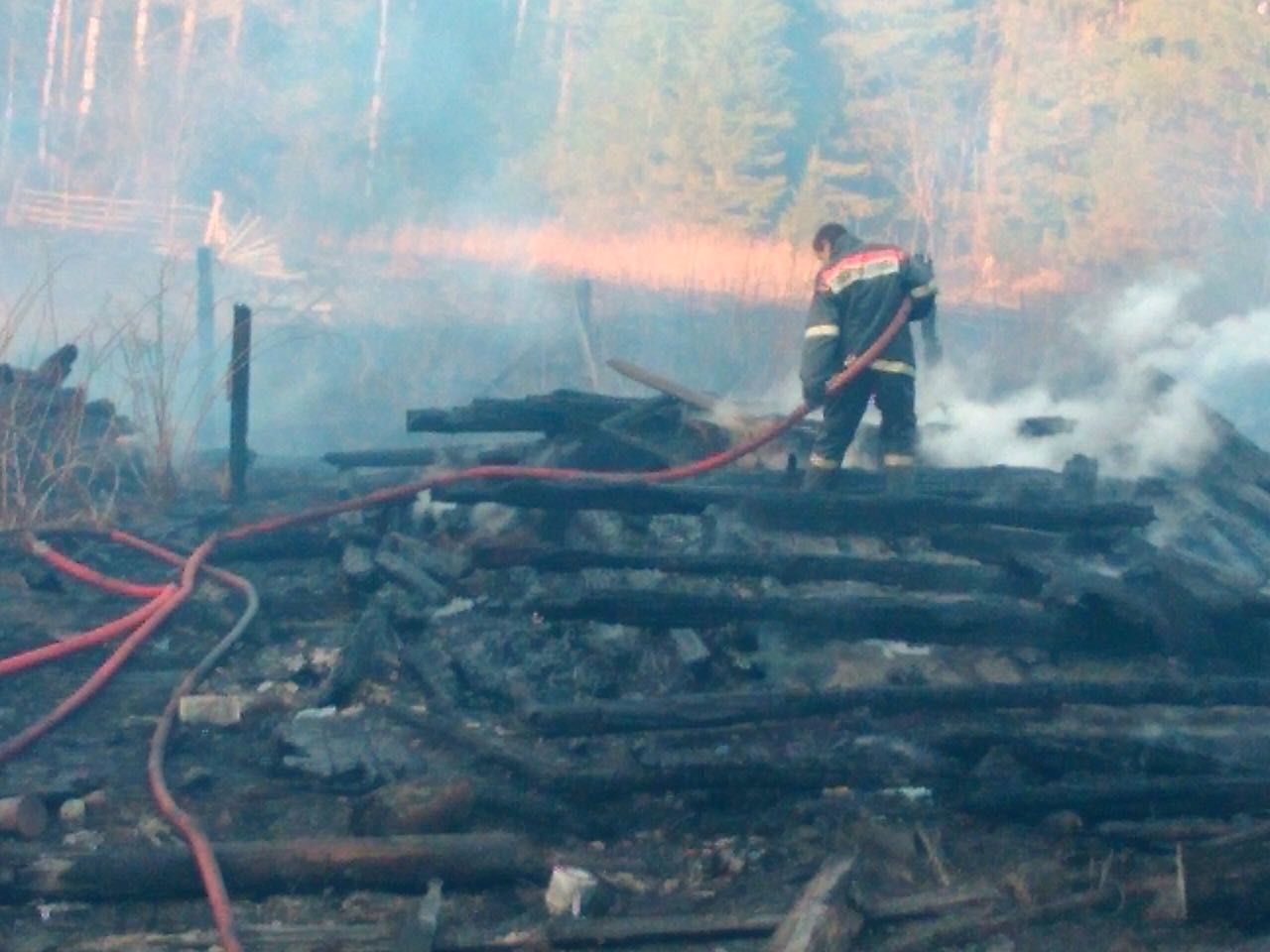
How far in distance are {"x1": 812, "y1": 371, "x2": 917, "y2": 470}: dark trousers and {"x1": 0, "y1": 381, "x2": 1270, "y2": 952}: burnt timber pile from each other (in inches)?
20.5

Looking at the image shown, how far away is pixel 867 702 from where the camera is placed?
5824 millimetres

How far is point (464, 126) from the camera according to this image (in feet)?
107

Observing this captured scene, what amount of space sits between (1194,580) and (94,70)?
35797 mm

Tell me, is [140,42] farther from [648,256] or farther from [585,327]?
[585,327]

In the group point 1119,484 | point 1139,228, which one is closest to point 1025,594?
point 1119,484

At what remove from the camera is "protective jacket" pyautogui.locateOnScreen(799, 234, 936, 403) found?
27.8ft

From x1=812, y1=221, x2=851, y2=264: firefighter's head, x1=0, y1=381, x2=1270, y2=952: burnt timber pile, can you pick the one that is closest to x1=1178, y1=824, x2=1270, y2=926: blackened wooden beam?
x1=0, y1=381, x2=1270, y2=952: burnt timber pile

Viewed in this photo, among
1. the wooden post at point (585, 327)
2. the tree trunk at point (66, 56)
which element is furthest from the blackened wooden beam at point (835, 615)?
the tree trunk at point (66, 56)

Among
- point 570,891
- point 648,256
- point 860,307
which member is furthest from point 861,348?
point 648,256

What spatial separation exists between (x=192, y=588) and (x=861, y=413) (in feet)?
14.4

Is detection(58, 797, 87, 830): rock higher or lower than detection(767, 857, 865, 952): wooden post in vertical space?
lower

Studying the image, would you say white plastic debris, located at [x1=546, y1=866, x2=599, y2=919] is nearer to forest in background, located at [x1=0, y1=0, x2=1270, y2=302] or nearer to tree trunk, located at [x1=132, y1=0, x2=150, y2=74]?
forest in background, located at [x1=0, y1=0, x2=1270, y2=302]

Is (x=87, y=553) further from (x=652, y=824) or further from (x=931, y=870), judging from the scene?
(x=931, y=870)

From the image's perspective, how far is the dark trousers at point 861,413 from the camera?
28.2 feet
